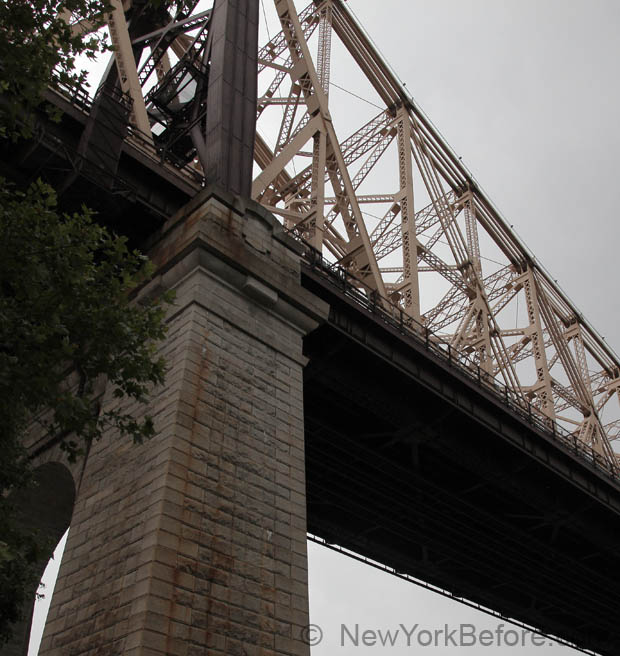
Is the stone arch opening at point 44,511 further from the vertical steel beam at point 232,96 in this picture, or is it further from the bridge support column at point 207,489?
the vertical steel beam at point 232,96

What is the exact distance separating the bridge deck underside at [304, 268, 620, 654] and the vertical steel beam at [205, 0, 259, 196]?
13.4ft

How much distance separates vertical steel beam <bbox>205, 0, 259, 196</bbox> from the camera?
18.9 m

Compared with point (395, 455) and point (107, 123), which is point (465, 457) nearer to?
point (395, 455)

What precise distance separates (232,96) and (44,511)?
11.4 meters

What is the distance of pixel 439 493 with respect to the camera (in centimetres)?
3055

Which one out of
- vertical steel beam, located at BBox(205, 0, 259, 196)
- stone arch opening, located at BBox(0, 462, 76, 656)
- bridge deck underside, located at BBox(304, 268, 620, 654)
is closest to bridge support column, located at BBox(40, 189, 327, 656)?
vertical steel beam, located at BBox(205, 0, 259, 196)

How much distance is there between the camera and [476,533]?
34.8 m

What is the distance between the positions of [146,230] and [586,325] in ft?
151

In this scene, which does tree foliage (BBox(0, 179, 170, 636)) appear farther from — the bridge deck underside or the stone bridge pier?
the bridge deck underside

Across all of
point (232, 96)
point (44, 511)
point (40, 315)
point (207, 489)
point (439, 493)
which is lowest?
point (207, 489)

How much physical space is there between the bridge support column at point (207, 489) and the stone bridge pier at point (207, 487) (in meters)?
0.03

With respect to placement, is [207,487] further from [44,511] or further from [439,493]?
[439,493]

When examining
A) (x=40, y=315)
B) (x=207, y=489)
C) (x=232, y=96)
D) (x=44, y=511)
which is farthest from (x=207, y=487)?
(x=232, y=96)

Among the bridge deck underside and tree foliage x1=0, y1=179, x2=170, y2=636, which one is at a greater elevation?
the bridge deck underside
